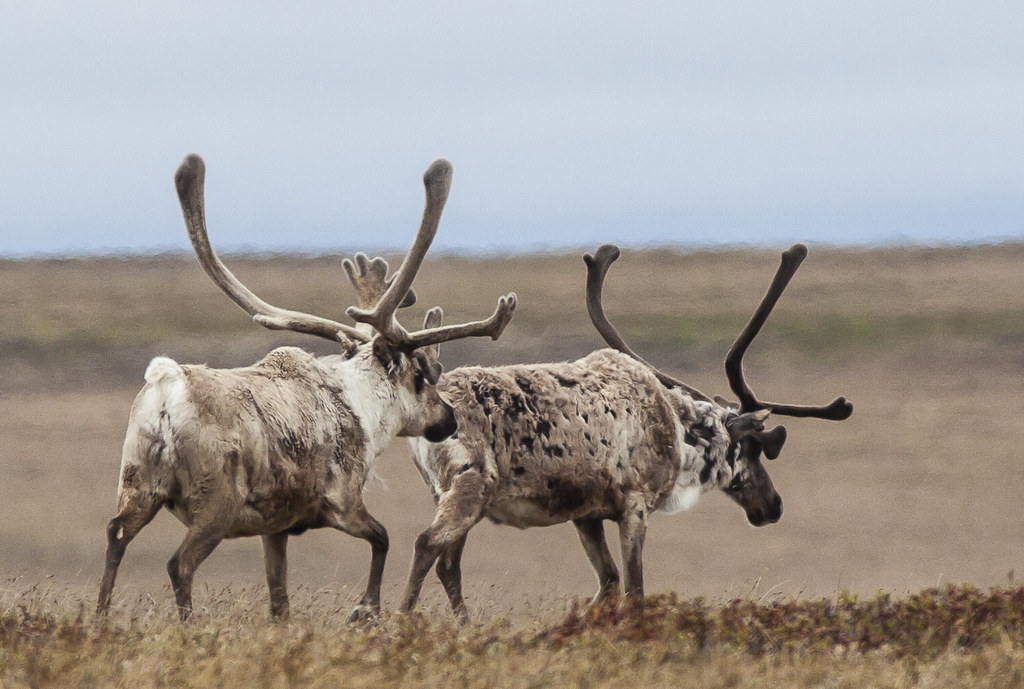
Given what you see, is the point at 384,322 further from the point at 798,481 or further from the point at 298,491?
the point at 798,481

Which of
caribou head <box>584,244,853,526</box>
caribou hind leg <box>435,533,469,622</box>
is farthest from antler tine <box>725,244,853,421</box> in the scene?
caribou hind leg <box>435,533,469,622</box>

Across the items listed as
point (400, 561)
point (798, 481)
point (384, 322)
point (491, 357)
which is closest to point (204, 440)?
point (384, 322)

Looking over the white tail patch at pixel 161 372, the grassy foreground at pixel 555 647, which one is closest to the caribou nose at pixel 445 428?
the grassy foreground at pixel 555 647

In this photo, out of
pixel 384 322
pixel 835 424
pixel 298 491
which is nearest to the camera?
pixel 298 491

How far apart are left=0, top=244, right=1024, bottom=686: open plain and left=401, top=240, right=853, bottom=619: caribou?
0.56 metres

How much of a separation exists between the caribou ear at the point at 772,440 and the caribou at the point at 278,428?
2673 mm

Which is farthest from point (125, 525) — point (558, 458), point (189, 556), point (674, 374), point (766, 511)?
point (674, 374)

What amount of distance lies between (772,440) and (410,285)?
3.56 meters

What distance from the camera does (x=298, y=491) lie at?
388 inches

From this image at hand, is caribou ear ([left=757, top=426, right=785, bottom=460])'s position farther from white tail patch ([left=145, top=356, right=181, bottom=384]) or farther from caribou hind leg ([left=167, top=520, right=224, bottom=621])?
white tail patch ([left=145, top=356, right=181, bottom=384])

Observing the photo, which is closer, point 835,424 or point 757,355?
point 835,424

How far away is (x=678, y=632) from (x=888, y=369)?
20864 millimetres

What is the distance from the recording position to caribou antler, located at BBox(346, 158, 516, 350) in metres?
10.5

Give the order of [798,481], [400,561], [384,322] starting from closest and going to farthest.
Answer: [384,322], [400,561], [798,481]
